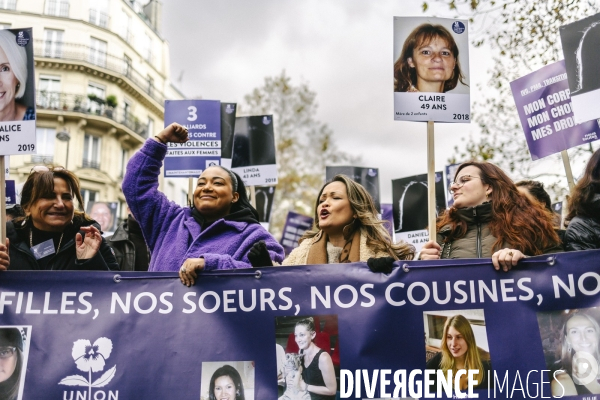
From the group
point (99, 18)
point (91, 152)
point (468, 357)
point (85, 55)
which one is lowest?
point (468, 357)

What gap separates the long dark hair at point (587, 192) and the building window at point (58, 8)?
37.6 meters

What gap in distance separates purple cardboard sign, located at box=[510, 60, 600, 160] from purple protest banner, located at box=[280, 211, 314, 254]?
4.68 meters

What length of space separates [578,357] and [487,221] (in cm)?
95

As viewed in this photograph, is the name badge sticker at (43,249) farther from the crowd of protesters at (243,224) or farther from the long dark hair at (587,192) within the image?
the long dark hair at (587,192)

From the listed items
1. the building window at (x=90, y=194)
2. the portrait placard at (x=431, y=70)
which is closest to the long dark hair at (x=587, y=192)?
the portrait placard at (x=431, y=70)

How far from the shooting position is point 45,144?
3484cm

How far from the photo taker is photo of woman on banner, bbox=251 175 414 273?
382cm

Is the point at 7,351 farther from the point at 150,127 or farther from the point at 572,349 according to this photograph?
the point at 150,127

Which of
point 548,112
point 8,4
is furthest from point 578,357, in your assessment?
point 8,4

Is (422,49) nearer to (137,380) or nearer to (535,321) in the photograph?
(535,321)

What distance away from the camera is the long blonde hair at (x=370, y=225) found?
381 centimetres

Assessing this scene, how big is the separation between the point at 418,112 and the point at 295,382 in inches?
64.8

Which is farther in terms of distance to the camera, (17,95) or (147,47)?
(147,47)

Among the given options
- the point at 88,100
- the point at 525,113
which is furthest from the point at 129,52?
the point at 525,113
